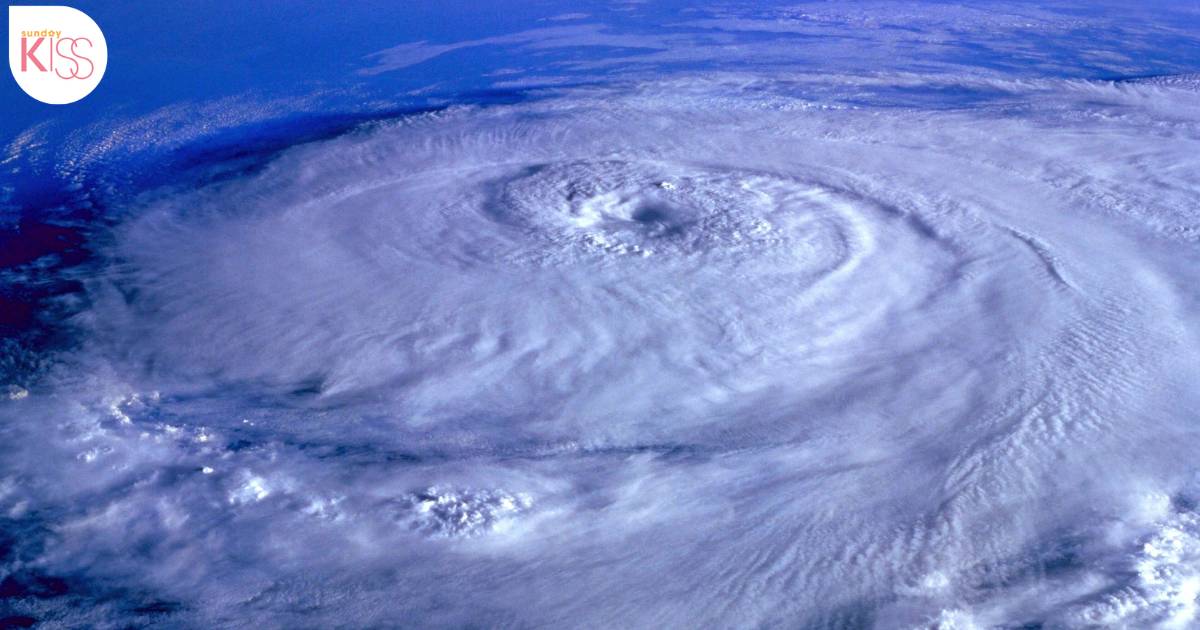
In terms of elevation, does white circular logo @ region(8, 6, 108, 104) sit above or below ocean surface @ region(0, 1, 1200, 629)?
above

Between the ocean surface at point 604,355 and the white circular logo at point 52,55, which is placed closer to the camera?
the ocean surface at point 604,355

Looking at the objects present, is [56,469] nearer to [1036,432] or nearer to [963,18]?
[1036,432]

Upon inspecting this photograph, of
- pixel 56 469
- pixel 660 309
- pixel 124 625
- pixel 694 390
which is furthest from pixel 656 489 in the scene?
pixel 56 469

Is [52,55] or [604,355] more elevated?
[52,55]

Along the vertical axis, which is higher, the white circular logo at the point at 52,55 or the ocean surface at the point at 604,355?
the white circular logo at the point at 52,55
